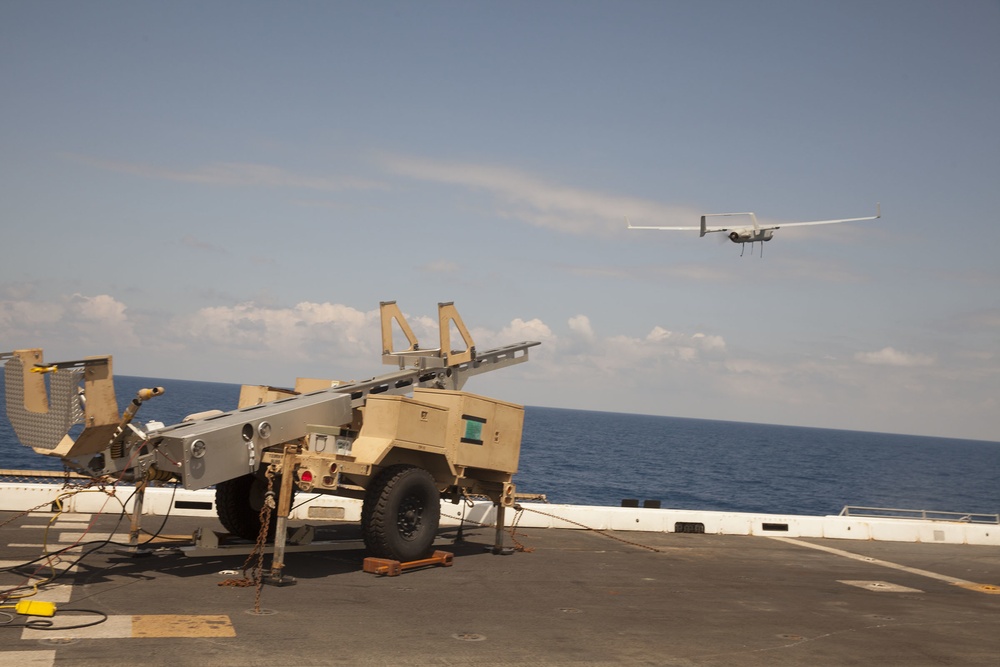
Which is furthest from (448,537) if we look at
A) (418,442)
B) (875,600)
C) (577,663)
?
(577,663)

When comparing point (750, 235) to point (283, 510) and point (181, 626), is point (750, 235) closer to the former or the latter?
point (283, 510)

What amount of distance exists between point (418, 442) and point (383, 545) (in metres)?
1.47

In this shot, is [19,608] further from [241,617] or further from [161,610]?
[241,617]

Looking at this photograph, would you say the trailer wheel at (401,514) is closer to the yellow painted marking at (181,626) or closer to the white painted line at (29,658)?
the yellow painted marking at (181,626)

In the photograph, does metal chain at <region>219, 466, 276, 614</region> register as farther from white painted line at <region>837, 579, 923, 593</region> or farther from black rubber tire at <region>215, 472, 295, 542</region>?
white painted line at <region>837, 579, 923, 593</region>

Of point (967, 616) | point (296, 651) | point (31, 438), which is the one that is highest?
point (31, 438)

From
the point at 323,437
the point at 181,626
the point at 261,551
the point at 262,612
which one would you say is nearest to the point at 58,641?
the point at 181,626

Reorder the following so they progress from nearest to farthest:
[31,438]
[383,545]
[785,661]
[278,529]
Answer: [785,661] < [31,438] < [278,529] < [383,545]

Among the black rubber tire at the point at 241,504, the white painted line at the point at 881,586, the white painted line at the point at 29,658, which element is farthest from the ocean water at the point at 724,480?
the white painted line at the point at 29,658

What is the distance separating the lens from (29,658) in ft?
24.5

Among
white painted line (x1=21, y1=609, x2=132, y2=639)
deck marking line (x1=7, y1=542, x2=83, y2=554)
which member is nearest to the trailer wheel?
white painted line (x1=21, y1=609, x2=132, y2=639)

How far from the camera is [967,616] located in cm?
1187

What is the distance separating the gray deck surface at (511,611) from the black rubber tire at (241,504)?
1095 mm

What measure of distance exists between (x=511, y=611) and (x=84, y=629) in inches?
178
